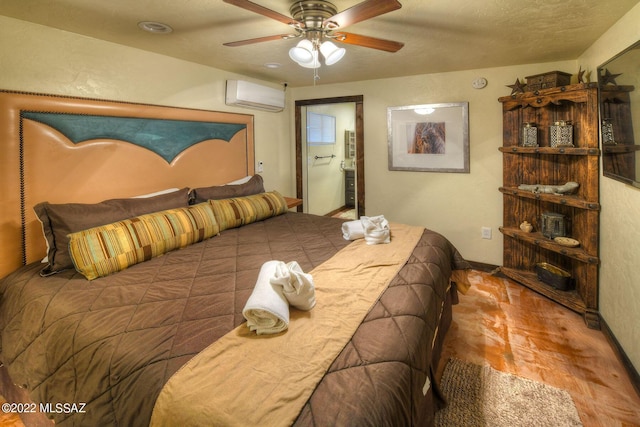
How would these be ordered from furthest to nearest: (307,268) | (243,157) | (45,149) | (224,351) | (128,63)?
1. (243,157)
2. (128,63)
3. (45,149)
4. (307,268)
5. (224,351)

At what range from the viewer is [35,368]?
1.46 metres

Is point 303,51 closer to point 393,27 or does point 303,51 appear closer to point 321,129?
point 393,27

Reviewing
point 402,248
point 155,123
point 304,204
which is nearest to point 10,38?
point 155,123

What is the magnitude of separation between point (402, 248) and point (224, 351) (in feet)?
4.57

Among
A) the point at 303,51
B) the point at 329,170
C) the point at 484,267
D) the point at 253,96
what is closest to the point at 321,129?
the point at 329,170

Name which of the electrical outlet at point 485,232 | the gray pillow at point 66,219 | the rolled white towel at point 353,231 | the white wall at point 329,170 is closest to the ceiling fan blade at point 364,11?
the rolled white towel at point 353,231

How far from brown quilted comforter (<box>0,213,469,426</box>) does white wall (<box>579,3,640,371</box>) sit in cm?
108

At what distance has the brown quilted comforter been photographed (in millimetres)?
1047

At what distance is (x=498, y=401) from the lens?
186 centimetres

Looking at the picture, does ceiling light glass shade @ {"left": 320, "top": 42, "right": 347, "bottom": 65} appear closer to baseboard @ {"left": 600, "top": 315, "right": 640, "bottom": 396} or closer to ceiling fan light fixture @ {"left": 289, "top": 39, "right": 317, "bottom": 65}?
ceiling fan light fixture @ {"left": 289, "top": 39, "right": 317, "bottom": 65}

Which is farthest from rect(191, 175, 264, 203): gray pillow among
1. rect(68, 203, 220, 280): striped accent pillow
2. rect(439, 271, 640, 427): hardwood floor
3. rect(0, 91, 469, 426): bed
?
rect(439, 271, 640, 427): hardwood floor

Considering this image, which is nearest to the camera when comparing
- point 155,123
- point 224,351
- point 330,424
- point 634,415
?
point 330,424

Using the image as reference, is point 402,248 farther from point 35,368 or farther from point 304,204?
point 304,204

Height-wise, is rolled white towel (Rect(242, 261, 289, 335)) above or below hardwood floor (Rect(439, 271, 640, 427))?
above
